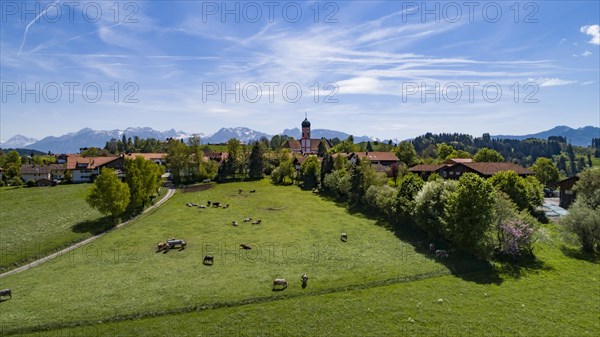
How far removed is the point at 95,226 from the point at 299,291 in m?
49.9

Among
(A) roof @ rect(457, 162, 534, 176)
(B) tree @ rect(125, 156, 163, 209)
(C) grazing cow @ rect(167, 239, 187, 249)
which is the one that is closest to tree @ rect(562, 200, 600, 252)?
Result: (A) roof @ rect(457, 162, 534, 176)

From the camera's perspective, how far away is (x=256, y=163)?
4879 inches

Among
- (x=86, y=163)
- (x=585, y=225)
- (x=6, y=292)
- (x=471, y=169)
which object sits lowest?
(x=6, y=292)

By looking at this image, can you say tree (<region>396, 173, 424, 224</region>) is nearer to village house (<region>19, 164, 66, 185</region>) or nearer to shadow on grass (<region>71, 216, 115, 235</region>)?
shadow on grass (<region>71, 216, 115, 235</region>)

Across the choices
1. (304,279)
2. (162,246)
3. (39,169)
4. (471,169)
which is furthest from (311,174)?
(39,169)

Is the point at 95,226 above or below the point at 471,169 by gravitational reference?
below

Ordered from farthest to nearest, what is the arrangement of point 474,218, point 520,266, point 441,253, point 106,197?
point 106,197 < point 441,253 < point 474,218 < point 520,266

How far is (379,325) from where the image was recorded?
31.6m

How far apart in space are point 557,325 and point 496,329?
612 centimetres

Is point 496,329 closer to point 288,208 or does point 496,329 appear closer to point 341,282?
point 341,282

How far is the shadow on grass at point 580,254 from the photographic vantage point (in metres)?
48.7

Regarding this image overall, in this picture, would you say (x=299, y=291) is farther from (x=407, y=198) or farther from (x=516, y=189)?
(x=516, y=189)

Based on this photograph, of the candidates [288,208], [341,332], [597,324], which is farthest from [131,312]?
[288,208]

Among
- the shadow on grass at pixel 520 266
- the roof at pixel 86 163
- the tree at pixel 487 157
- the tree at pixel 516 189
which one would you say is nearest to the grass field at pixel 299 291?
the shadow on grass at pixel 520 266
